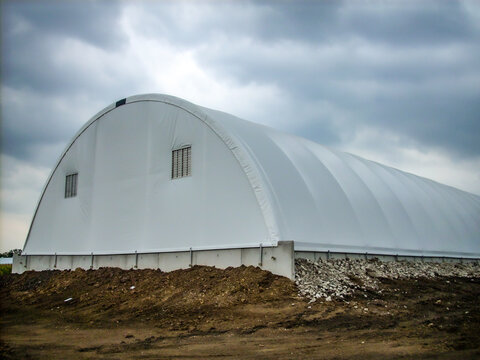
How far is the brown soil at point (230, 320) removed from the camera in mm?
10586

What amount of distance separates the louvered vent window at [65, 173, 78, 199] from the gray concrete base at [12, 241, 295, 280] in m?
2.85

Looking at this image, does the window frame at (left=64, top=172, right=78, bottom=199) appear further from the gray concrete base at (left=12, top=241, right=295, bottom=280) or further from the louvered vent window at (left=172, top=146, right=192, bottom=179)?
the louvered vent window at (left=172, top=146, right=192, bottom=179)

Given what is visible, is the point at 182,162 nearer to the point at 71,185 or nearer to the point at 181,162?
the point at 181,162

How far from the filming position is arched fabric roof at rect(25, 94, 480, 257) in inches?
666

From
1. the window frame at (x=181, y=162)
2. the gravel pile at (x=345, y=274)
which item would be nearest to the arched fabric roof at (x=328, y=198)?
the gravel pile at (x=345, y=274)

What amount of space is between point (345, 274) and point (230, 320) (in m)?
5.07

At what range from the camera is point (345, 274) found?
54.7 feet

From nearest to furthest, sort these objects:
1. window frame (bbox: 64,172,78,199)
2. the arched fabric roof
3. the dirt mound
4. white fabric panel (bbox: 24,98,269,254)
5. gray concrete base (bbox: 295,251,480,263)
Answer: the dirt mound < gray concrete base (bbox: 295,251,480,263) < the arched fabric roof < white fabric panel (bbox: 24,98,269,254) < window frame (bbox: 64,172,78,199)

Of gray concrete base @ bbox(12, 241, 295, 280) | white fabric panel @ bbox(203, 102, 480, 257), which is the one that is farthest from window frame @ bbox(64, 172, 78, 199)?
white fabric panel @ bbox(203, 102, 480, 257)

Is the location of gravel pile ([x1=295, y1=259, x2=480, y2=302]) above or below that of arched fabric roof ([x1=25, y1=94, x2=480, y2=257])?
below

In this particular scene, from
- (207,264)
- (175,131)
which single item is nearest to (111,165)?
(175,131)

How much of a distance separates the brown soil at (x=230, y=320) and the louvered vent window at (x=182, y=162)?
3.66 meters

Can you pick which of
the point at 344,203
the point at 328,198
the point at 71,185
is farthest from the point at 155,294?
the point at 71,185

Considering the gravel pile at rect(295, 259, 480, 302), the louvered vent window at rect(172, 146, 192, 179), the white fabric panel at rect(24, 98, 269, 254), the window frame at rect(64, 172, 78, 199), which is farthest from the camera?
the window frame at rect(64, 172, 78, 199)
